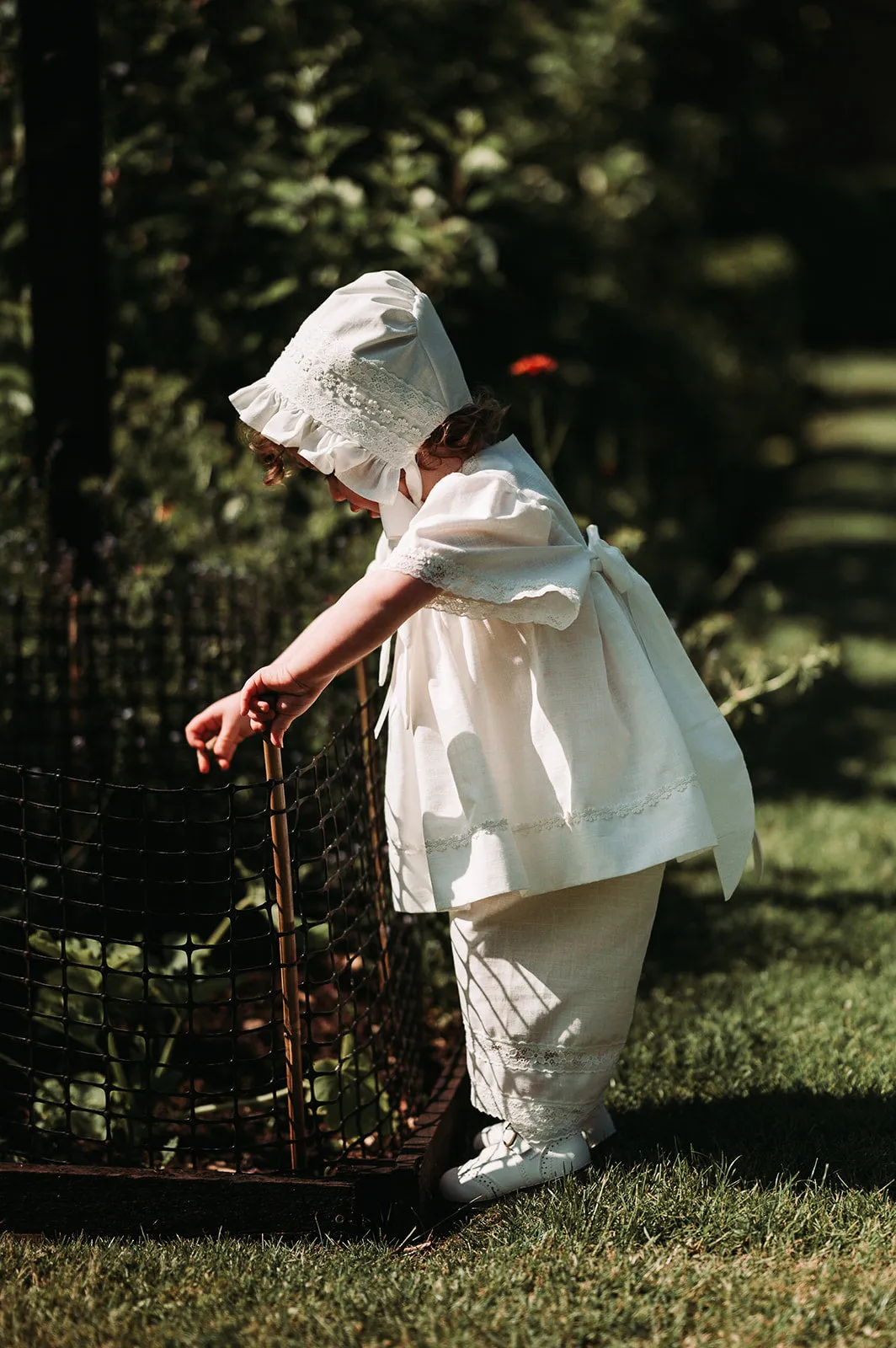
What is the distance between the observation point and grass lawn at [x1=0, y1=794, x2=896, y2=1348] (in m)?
1.86

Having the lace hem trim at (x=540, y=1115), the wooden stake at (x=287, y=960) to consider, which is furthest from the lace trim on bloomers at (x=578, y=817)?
the lace hem trim at (x=540, y=1115)

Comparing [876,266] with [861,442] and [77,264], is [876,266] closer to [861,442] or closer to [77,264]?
[861,442]

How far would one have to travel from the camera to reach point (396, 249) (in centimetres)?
440

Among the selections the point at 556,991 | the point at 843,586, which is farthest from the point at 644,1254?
the point at 843,586

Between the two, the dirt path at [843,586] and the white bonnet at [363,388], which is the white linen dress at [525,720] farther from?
the dirt path at [843,586]

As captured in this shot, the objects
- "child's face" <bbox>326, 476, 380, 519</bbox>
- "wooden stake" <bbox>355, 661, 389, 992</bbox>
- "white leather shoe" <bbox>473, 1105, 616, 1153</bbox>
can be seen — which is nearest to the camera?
"child's face" <bbox>326, 476, 380, 519</bbox>

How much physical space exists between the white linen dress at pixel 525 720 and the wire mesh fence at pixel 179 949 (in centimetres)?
19

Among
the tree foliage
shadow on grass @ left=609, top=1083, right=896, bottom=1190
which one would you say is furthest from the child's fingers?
the tree foliage

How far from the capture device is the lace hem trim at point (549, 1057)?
86.7 inches

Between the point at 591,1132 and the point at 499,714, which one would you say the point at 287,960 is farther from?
the point at 591,1132

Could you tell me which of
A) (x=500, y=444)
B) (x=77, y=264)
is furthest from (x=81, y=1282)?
(x=77, y=264)

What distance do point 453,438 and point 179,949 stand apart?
904mm

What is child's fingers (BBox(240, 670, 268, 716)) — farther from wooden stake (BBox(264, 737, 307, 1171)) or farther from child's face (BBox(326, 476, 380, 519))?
child's face (BBox(326, 476, 380, 519))

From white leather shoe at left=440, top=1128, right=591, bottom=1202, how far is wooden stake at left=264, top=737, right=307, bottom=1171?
0.92 feet
